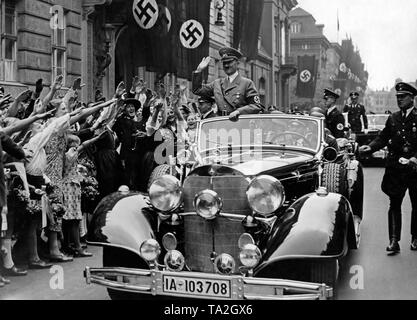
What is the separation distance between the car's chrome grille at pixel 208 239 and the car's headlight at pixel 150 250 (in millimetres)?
341

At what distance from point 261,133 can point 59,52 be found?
10.2 m

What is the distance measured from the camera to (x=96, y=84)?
16.8 m

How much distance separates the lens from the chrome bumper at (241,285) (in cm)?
420

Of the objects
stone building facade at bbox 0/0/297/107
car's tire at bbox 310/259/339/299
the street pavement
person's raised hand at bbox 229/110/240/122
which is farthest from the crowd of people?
stone building facade at bbox 0/0/297/107

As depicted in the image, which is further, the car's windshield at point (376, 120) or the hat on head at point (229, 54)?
the car's windshield at point (376, 120)

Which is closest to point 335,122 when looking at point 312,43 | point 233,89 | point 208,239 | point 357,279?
point 233,89

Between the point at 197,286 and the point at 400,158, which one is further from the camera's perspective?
the point at 400,158

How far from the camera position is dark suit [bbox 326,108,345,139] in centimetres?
995

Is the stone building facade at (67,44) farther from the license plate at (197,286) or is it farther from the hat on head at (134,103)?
the license plate at (197,286)

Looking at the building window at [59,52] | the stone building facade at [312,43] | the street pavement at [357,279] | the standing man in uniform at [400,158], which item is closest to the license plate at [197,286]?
the street pavement at [357,279]

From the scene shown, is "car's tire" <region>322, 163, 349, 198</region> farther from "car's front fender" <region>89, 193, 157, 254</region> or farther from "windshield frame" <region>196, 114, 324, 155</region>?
"car's front fender" <region>89, 193, 157, 254</region>

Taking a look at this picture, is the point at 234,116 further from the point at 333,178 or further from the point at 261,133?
the point at 333,178

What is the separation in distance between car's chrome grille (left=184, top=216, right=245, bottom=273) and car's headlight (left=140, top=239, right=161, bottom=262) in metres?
0.34

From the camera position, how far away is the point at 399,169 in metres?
7.23
